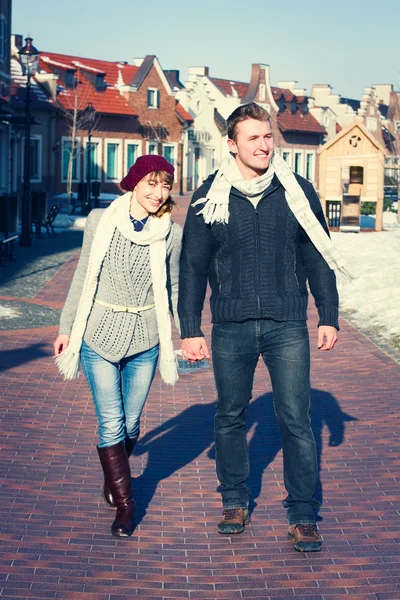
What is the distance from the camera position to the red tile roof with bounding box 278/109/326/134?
69.8 meters

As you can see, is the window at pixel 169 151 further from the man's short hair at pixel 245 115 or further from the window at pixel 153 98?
the man's short hair at pixel 245 115

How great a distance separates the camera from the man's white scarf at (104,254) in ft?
16.4

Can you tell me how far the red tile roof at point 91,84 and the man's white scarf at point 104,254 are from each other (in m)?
48.5

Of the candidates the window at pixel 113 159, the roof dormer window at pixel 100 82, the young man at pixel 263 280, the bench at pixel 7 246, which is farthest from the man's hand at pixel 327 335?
the roof dormer window at pixel 100 82

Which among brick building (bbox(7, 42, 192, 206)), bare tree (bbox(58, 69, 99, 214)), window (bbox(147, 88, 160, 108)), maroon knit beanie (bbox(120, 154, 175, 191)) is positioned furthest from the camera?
window (bbox(147, 88, 160, 108))

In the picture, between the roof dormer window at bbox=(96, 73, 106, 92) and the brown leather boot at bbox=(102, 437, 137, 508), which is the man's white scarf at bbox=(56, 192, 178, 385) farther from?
the roof dormer window at bbox=(96, 73, 106, 92)

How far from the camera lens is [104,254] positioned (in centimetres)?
502

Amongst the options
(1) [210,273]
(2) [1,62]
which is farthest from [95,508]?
(2) [1,62]

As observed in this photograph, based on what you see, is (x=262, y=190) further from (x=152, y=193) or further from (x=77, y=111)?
(x=77, y=111)

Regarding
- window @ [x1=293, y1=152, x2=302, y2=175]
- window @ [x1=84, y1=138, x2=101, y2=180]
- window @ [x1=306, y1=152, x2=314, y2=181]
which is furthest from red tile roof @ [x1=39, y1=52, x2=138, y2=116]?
window @ [x1=306, y1=152, x2=314, y2=181]

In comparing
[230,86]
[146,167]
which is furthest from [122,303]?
[230,86]

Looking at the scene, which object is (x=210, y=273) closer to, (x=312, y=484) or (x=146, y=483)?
(x=312, y=484)

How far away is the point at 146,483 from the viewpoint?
6.03 metres

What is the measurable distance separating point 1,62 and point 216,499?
105 ft
